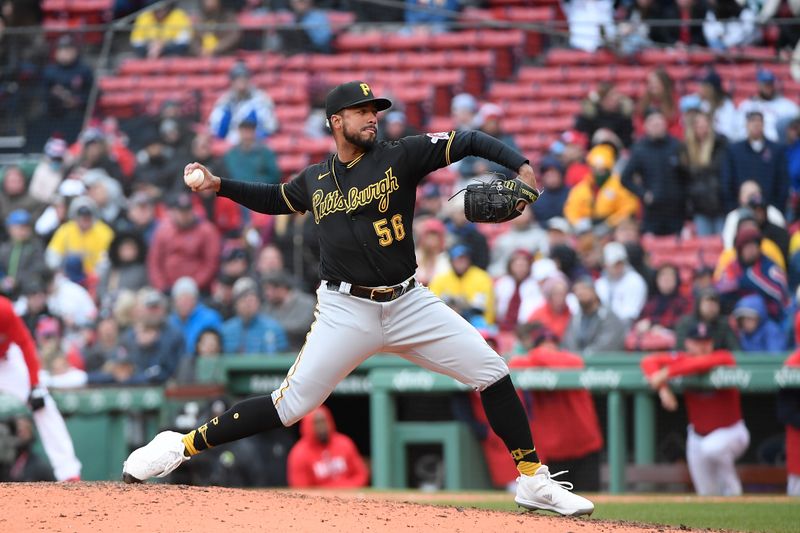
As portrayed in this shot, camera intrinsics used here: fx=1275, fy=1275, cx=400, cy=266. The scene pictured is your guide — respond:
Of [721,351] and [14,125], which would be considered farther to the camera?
[14,125]

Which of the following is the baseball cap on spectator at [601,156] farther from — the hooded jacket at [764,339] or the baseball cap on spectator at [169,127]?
the baseball cap on spectator at [169,127]

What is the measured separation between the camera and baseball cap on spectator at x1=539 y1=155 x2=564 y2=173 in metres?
10.8

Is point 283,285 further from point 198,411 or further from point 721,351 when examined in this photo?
point 721,351

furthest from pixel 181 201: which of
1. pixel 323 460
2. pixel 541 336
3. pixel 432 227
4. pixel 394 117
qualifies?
pixel 541 336

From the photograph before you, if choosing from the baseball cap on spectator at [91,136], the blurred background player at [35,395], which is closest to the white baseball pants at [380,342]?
the blurred background player at [35,395]

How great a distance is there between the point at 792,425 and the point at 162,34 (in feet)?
27.2

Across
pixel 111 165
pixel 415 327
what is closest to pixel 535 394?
pixel 415 327

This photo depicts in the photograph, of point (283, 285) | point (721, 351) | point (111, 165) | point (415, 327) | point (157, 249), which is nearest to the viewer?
point (415, 327)

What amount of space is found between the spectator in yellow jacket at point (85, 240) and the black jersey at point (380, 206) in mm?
7131

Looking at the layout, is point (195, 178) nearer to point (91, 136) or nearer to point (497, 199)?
point (497, 199)

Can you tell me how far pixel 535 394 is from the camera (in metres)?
8.79

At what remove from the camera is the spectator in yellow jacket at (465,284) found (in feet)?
32.3

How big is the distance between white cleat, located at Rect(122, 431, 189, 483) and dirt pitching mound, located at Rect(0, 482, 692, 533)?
82 millimetres

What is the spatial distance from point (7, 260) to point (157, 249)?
1645 mm
